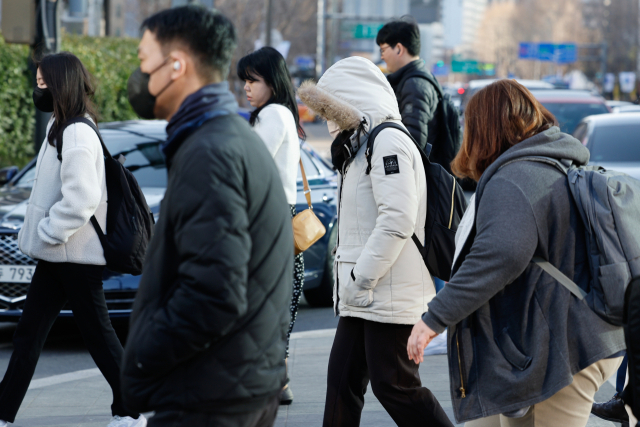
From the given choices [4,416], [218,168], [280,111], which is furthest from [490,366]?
[4,416]

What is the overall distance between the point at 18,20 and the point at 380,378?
6.22 m

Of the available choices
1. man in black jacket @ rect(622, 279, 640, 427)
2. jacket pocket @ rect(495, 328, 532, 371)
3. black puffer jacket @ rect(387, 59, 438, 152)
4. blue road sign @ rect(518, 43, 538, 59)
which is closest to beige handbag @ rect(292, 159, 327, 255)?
black puffer jacket @ rect(387, 59, 438, 152)

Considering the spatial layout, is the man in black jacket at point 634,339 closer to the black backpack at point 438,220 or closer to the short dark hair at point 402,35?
the black backpack at point 438,220

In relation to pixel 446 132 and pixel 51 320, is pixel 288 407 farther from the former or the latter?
pixel 446 132

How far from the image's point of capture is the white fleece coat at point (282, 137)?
174 inches

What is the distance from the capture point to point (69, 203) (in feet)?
13.1

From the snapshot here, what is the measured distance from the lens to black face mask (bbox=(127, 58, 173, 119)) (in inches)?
89.9

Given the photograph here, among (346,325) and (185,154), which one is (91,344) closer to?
(346,325)

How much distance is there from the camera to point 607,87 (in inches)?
2581

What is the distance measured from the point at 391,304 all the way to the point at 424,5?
53620mm

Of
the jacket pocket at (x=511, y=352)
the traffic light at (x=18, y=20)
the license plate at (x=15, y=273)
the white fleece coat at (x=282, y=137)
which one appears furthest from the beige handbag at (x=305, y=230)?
the traffic light at (x=18, y=20)

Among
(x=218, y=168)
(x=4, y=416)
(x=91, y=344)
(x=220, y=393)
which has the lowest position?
(x=4, y=416)

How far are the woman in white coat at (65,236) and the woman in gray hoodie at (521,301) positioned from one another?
1846 mm

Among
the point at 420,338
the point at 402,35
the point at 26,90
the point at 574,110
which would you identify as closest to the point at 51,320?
the point at 420,338
